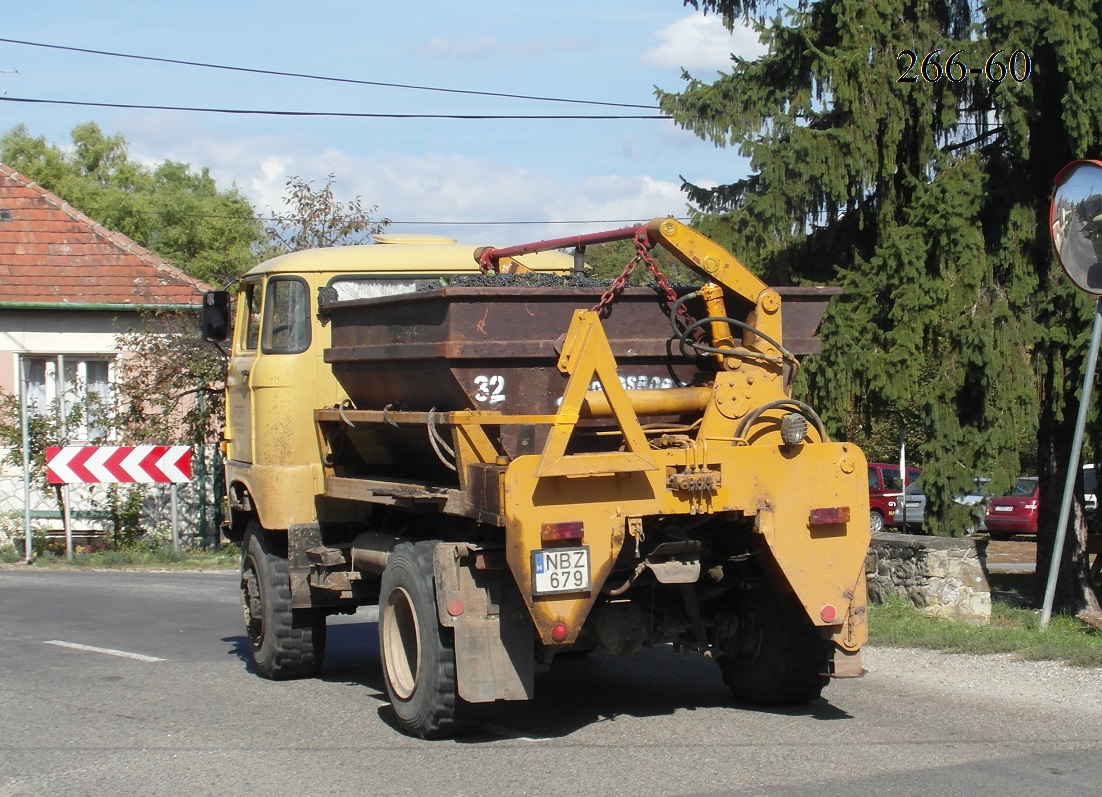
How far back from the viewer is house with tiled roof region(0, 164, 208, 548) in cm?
2175

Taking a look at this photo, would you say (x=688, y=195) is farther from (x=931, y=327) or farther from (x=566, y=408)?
(x=566, y=408)

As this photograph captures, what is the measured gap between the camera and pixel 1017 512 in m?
31.9

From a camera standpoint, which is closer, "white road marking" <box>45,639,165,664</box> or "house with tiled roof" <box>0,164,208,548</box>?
"white road marking" <box>45,639,165,664</box>

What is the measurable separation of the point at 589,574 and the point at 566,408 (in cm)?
82

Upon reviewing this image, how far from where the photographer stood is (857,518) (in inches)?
266

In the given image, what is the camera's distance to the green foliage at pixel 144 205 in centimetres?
4456

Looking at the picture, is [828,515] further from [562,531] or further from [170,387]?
[170,387]

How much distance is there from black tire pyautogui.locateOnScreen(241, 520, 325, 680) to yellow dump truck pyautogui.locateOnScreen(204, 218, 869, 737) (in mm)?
986

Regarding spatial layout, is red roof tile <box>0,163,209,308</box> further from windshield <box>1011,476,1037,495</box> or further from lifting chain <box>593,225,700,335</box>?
windshield <box>1011,476,1037,495</box>

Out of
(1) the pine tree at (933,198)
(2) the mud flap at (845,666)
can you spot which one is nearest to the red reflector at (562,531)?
(2) the mud flap at (845,666)

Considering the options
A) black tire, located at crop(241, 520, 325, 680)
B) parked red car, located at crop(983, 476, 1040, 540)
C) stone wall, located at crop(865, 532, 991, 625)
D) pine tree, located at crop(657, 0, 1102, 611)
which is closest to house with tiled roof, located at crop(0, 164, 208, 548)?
pine tree, located at crop(657, 0, 1102, 611)

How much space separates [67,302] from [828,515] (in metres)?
18.0

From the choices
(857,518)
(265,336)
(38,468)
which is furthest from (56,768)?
(38,468)

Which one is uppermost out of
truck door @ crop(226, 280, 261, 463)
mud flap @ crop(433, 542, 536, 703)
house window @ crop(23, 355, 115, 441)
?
house window @ crop(23, 355, 115, 441)
